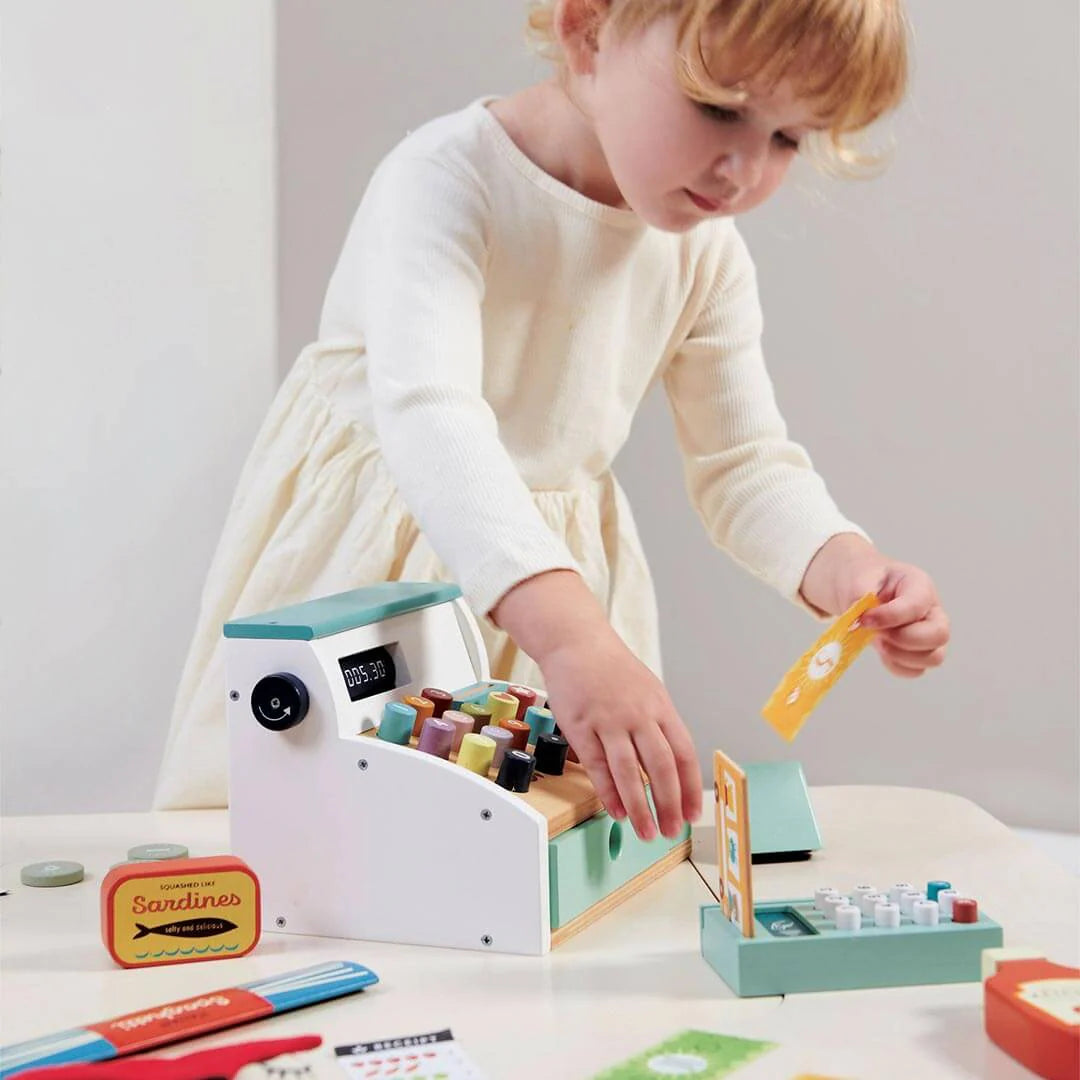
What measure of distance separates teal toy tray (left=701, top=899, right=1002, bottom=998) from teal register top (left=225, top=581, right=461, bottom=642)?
26cm

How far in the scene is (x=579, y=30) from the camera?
95 centimetres

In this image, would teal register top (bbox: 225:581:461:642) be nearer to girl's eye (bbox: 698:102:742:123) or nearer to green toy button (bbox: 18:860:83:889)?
green toy button (bbox: 18:860:83:889)

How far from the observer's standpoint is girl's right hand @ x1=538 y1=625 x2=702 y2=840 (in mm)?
708

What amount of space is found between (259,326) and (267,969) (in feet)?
3.65

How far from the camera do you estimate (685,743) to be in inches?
28.1

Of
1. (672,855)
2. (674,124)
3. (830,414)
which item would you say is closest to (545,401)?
(674,124)

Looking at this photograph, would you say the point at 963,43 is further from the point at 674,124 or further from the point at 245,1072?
the point at 245,1072

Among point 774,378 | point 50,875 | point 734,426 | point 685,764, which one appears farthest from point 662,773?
point 774,378

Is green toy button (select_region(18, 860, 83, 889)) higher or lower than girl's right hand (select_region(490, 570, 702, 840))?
lower

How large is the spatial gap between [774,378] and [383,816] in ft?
3.53

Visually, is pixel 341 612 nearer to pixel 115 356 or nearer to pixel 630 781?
pixel 630 781

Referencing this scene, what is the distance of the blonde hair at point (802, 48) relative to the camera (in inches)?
32.1

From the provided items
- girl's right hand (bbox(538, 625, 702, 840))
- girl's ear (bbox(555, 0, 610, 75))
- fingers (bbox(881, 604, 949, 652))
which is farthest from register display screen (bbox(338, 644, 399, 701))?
girl's ear (bbox(555, 0, 610, 75))

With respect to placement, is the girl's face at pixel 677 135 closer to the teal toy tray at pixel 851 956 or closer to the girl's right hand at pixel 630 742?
the girl's right hand at pixel 630 742
